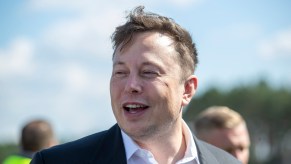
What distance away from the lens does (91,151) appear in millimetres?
4160

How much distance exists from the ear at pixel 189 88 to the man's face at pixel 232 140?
1.39m

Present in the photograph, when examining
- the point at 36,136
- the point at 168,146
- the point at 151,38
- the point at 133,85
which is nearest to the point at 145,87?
the point at 133,85

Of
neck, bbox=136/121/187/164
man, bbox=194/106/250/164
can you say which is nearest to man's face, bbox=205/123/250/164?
man, bbox=194/106/250/164

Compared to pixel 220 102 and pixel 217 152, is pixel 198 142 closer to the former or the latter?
pixel 217 152

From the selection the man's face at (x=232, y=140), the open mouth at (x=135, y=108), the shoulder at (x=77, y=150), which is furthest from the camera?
the man's face at (x=232, y=140)

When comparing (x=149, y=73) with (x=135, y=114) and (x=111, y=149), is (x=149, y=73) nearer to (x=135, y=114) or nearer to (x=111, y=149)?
(x=135, y=114)

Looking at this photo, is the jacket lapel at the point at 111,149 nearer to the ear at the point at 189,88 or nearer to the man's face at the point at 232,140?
the ear at the point at 189,88

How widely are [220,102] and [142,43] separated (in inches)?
3205

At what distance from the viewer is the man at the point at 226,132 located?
19.5ft

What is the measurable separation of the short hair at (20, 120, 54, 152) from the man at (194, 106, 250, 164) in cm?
185

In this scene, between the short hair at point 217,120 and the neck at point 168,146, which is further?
the short hair at point 217,120

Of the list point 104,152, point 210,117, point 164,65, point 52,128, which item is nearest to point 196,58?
point 164,65

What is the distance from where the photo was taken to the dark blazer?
4059mm

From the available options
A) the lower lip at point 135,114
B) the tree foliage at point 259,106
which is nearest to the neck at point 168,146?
the lower lip at point 135,114
